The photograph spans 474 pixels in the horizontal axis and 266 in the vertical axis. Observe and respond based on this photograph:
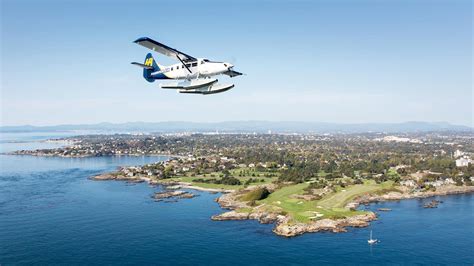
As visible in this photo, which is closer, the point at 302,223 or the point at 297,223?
the point at 297,223

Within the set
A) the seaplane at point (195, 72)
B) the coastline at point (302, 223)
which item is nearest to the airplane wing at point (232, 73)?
the seaplane at point (195, 72)

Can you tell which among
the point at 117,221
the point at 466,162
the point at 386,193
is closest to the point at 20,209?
the point at 117,221

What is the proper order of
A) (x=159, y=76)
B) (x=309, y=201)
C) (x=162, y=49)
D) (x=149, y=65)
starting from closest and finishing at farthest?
(x=162, y=49), (x=159, y=76), (x=149, y=65), (x=309, y=201)

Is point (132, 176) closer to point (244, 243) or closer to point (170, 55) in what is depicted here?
point (244, 243)

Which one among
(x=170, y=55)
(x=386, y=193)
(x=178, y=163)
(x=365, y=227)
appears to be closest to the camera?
(x=170, y=55)

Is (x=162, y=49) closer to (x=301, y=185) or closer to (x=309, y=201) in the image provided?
(x=309, y=201)

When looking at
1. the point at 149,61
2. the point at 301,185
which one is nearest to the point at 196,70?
the point at 149,61

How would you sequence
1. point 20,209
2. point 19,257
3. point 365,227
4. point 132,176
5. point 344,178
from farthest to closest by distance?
point 132,176
point 344,178
point 20,209
point 365,227
point 19,257
